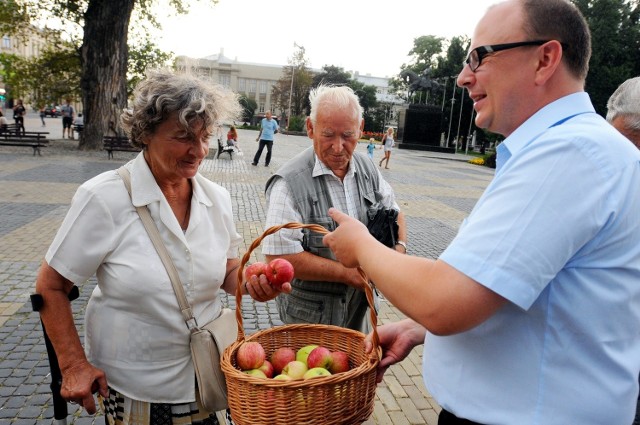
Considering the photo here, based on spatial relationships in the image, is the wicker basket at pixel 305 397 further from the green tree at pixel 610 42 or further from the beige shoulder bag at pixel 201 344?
the green tree at pixel 610 42

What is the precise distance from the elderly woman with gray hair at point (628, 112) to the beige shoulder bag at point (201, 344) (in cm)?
246

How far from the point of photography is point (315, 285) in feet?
8.79

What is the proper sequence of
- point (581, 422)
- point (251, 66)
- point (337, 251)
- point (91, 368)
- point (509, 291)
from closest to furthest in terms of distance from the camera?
point (509, 291)
point (581, 422)
point (337, 251)
point (91, 368)
point (251, 66)

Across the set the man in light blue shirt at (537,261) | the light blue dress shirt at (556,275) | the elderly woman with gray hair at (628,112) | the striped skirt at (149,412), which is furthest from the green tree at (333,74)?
the light blue dress shirt at (556,275)

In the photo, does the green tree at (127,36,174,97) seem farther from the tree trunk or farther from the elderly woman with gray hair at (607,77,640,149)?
the elderly woman with gray hair at (607,77,640,149)

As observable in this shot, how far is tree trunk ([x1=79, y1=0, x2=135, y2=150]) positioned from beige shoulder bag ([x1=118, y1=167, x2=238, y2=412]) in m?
17.3

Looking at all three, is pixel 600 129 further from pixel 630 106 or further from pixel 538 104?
pixel 630 106

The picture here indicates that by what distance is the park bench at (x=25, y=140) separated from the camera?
16562 millimetres

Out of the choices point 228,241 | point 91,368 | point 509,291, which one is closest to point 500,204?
point 509,291

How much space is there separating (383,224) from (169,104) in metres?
1.31

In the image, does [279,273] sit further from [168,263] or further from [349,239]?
[349,239]

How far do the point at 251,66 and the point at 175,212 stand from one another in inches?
4508

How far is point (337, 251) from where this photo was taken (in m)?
1.45

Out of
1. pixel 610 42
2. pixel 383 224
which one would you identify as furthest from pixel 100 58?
pixel 610 42
